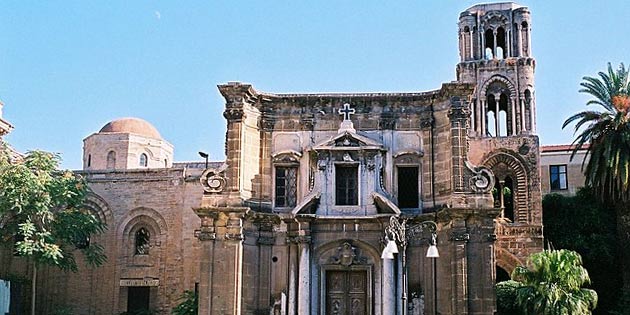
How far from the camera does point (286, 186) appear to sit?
28.0m

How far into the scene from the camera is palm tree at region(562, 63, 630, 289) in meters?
31.6

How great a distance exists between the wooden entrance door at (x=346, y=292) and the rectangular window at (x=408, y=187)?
285 centimetres

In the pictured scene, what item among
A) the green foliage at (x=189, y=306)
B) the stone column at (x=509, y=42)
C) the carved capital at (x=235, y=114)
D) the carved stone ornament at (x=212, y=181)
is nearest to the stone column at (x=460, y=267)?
the carved stone ornament at (x=212, y=181)

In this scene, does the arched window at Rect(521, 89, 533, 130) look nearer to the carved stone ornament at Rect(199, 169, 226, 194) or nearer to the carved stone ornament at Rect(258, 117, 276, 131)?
the carved stone ornament at Rect(258, 117, 276, 131)

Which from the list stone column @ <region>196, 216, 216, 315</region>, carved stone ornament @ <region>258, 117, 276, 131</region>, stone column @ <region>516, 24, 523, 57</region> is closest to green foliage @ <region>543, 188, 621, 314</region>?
stone column @ <region>516, 24, 523, 57</region>

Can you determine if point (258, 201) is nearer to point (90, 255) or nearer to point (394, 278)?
point (394, 278)

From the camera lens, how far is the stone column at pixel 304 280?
2639 centimetres

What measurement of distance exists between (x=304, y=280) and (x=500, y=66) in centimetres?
1817

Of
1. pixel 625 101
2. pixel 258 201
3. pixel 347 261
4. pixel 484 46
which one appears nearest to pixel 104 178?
pixel 258 201

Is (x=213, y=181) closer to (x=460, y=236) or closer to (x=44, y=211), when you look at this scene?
(x=44, y=211)

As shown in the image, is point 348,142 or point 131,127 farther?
point 131,127

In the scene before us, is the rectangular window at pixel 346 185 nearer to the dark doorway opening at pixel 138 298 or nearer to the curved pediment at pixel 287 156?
the curved pediment at pixel 287 156

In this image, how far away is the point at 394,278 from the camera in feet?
86.6

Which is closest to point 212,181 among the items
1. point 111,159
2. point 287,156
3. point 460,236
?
point 287,156
